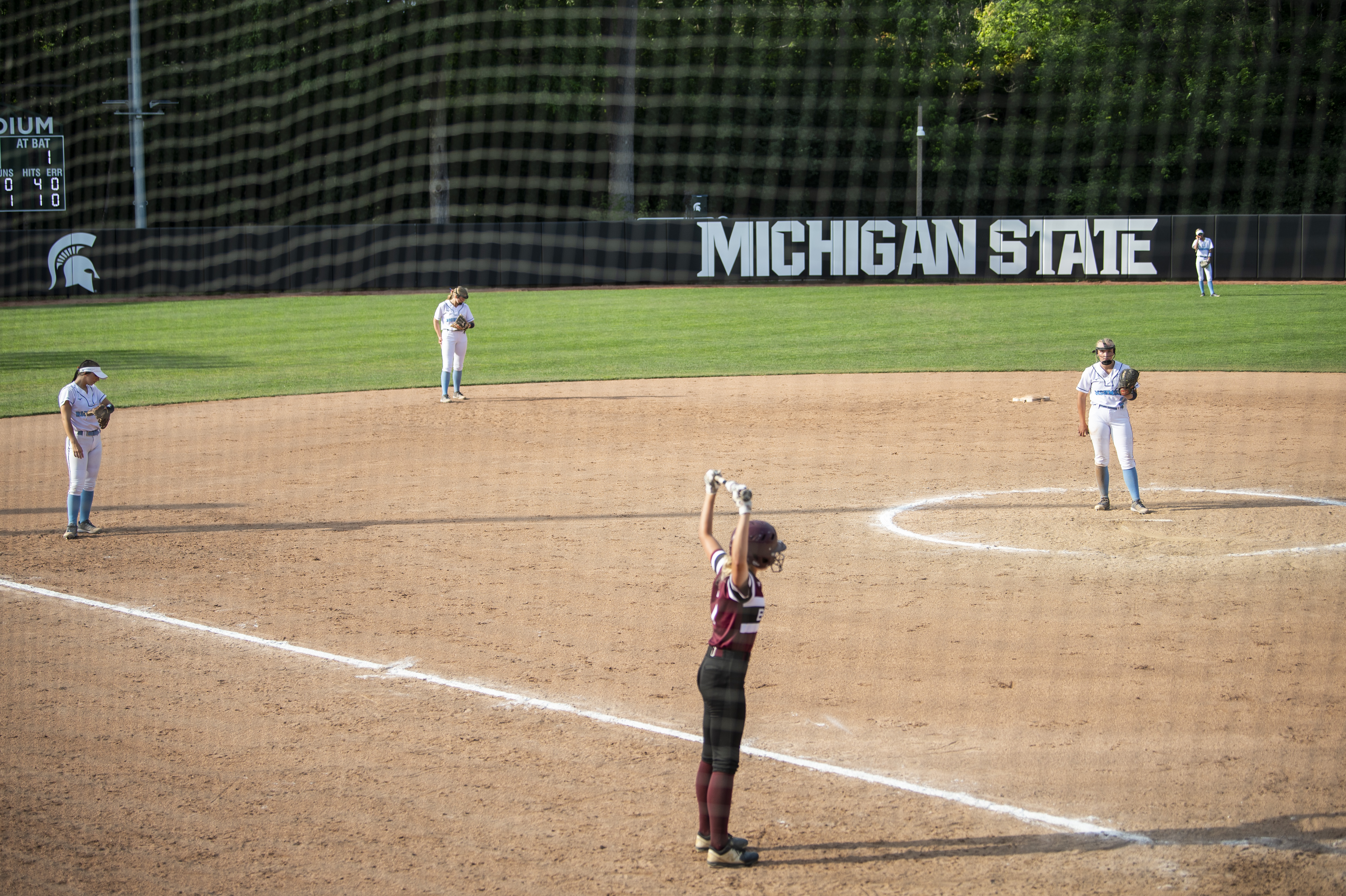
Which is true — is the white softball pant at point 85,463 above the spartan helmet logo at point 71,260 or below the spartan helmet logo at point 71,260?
below

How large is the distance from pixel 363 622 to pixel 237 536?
325cm

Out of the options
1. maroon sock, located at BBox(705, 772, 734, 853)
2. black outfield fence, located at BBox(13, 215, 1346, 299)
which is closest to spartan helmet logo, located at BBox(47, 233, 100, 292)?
black outfield fence, located at BBox(13, 215, 1346, 299)

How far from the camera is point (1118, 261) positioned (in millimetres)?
38062

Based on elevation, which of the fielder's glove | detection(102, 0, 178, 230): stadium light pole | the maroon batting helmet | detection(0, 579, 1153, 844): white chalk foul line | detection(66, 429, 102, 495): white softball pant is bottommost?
detection(0, 579, 1153, 844): white chalk foul line

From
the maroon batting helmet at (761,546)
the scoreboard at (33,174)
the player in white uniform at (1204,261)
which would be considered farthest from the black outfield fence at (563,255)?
the maroon batting helmet at (761,546)

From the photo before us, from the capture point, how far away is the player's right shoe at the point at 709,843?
527 cm

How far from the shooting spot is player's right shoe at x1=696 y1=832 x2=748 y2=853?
17.3ft

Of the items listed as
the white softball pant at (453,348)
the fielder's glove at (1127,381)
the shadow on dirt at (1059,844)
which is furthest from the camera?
the white softball pant at (453,348)

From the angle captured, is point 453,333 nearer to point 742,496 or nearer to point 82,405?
point 82,405

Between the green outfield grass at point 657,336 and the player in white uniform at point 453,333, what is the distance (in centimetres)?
263

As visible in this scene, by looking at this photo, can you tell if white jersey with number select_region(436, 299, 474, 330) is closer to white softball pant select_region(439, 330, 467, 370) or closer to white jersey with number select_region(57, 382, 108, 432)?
white softball pant select_region(439, 330, 467, 370)

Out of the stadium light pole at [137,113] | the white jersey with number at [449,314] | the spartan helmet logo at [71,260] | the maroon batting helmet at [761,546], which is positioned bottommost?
the maroon batting helmet at [761,546]

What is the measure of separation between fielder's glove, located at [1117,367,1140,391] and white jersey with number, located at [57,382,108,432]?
9.17 metres

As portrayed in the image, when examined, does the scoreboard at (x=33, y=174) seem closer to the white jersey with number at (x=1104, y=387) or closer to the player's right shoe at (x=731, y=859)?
the white jersey with number at (x=1104, y=387)
